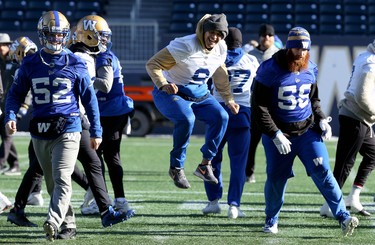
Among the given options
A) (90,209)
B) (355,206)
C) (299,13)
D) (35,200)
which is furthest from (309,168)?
(299,13)

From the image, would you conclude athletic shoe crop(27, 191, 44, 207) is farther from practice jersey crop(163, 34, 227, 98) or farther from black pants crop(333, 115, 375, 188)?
black pants crop(333, 115, 375, 188)

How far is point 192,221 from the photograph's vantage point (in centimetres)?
850

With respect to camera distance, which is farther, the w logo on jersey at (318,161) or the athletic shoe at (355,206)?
the athletic shoe at (355,206)

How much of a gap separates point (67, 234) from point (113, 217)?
16.9 inches

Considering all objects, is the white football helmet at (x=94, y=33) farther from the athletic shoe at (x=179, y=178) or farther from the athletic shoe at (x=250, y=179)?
the athletic shoe at (x=250, y=179)

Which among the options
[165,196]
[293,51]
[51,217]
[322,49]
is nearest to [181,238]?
[51,217]

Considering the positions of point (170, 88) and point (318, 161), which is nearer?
point (318, 161)

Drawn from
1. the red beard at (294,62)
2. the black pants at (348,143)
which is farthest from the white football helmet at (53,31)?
the black pants at (348,143)

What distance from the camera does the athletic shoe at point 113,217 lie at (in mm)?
7625

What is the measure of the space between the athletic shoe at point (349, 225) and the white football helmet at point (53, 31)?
2.55 metres

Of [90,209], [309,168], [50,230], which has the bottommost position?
[90,209]

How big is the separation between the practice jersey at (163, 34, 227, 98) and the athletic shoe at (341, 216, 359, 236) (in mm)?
1872

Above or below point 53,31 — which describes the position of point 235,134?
below

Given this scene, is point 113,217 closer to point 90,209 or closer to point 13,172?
point 90,209
